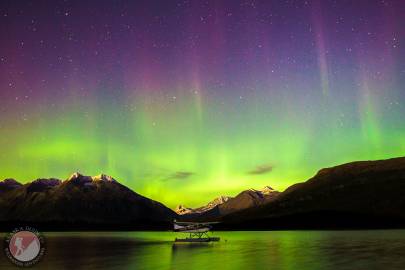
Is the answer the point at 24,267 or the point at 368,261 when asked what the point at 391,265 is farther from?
the point at 24,267

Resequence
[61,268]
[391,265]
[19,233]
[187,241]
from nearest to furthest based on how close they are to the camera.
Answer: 1. [19,233]
2. [391,265]
3. [61,268]
4. [187,241]

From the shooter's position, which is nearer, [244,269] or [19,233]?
[19,233]

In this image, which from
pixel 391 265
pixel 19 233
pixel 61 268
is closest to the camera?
pixel 19 233

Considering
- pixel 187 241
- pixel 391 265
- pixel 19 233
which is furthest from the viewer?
pixel 187 241

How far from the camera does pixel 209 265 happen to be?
78688mm

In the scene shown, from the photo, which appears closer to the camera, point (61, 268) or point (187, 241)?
point (61, 268)

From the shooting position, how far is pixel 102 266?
7800cm

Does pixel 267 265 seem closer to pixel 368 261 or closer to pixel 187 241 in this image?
pixel 368 261

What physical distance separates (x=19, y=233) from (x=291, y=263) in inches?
1847

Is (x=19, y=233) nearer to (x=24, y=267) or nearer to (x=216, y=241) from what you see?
(x=24, y=267)

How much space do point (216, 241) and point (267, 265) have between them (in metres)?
109

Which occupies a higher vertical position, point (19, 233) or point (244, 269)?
point (19, 233)

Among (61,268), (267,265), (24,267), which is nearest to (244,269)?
(267,265)

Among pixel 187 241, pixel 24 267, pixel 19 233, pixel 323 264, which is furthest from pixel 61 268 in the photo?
pixel 187 241
